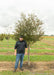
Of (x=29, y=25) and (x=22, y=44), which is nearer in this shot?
(x=22, y=44)

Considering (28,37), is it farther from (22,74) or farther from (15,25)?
(22,74)

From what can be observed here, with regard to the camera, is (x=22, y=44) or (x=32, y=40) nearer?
(x=22, y=44)

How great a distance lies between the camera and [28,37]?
752 centimetres

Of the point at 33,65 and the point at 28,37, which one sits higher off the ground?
the point at 28,37

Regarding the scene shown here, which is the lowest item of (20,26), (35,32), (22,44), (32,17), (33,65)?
(33,65)

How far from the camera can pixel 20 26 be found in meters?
7.50

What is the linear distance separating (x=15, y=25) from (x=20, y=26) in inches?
17.3

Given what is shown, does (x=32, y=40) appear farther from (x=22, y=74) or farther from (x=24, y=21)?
(x=22, y=74)

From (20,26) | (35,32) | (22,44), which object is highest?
(20,26)

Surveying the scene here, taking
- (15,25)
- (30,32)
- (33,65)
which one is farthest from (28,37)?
(33,65)

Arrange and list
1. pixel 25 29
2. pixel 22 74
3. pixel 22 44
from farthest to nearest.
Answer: pixel 25 29
pixel 22 44
pixel 22 74

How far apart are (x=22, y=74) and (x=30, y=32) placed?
313 cm

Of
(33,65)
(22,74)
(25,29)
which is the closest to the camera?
(22,74)

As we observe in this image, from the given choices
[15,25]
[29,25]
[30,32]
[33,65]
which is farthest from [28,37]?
[33,65]
